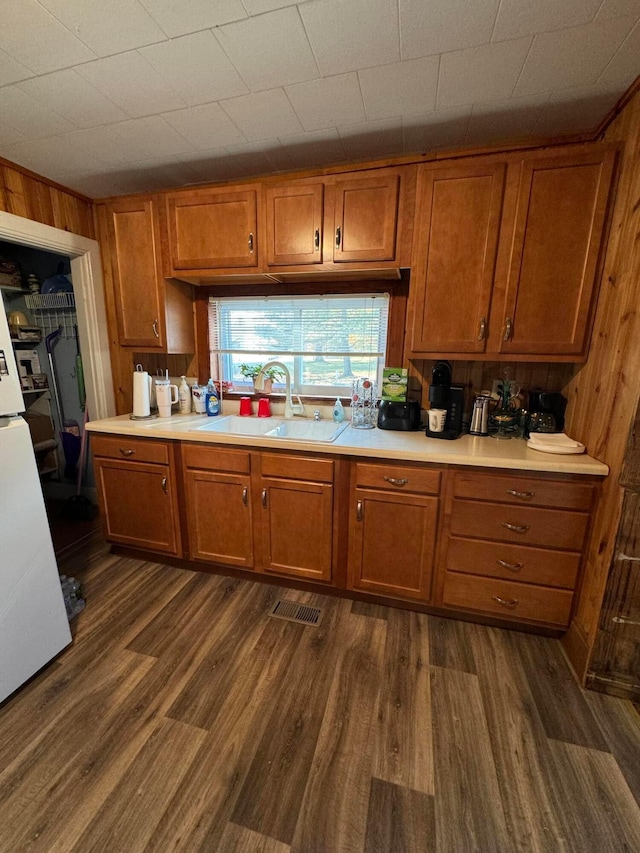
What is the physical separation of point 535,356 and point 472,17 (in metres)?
1.25

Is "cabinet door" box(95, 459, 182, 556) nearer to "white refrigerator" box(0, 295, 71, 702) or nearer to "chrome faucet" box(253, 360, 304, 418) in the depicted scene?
"white refrigerator" box(0, 295, 71, 702)

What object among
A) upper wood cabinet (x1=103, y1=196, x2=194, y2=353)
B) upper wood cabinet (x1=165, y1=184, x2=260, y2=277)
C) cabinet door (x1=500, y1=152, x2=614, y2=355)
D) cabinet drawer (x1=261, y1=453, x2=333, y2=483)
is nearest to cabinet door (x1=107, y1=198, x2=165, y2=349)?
upper wood cabinet (x1=103, y1=196, x2=194, y2=353)

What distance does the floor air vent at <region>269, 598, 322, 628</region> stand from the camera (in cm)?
179

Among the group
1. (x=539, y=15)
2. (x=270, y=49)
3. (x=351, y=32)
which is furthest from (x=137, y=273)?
(x=539, y=15)

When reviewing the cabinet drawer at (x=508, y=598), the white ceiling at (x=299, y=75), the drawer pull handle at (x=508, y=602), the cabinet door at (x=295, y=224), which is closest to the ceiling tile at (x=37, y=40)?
the white ceiling at (x=299, y=75)

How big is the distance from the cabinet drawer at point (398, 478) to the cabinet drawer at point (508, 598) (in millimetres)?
468

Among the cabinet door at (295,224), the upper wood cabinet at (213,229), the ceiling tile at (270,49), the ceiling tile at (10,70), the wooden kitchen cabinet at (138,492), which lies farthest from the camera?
the wooden kitchen cabinet at (138,492)

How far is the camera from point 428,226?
1683 millimetres

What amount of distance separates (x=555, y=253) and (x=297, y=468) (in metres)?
1.57

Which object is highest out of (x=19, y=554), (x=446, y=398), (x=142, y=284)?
(x=142, y=284)

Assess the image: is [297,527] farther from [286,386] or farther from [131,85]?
[131,85]

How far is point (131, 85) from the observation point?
1.41 metres

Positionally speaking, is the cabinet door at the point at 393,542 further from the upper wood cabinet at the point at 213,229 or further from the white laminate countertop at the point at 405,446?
the upper wood cabinet at the point at 213,229

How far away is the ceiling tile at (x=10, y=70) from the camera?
126 centimetres
